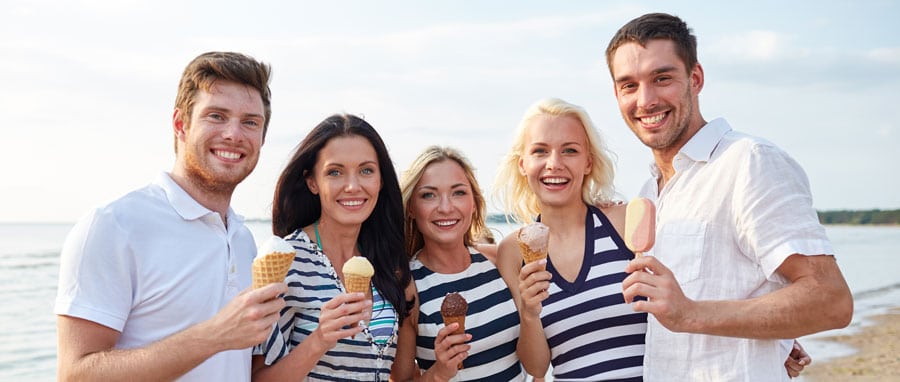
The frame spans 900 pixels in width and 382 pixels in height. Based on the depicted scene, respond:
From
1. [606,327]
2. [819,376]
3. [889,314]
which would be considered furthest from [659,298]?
[889,314]

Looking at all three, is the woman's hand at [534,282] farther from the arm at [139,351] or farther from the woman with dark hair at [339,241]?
the arm at [139,351]

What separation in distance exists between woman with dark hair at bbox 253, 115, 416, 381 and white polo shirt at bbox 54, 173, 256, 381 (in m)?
0.43

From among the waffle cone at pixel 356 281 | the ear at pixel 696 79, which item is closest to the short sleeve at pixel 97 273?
the waffle cone at pixel 356 281

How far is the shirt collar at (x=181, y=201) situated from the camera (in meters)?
3.75

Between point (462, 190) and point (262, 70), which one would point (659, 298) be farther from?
point (262, 70)

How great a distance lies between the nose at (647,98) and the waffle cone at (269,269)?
2.22 meters

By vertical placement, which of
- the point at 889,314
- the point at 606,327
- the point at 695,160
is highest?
the point at 695,160

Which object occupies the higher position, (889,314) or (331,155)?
(331,155)

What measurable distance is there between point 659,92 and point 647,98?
77 mm

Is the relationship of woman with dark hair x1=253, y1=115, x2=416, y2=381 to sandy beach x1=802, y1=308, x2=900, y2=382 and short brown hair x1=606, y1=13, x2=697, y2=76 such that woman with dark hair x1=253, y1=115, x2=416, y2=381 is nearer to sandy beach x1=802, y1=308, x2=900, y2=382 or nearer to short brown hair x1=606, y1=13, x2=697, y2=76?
short brown hair x1=606, y1=13, x2=697, y2=76

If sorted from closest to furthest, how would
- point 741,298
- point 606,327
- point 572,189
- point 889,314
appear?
point 741,298 → point 606,327 → point 572,189 → point 889,314

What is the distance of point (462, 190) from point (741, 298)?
7.00 feet

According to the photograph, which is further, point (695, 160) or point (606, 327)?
point (606, 327)

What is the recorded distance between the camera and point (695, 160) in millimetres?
3965
